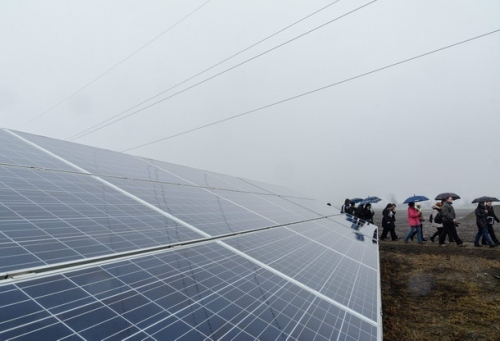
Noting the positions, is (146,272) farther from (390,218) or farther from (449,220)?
(390,218)

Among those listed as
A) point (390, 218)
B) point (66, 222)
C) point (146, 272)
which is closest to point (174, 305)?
point (146, 272)

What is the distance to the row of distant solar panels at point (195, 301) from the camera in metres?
1.60

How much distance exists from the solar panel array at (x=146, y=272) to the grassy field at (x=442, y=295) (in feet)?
4.46

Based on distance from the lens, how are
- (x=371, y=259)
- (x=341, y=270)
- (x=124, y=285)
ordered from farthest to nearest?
(x=371, y=259) < (x=341, y=270) < (x=124, y=285)

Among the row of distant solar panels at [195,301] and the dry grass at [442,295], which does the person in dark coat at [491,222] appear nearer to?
the dry grass at [442,295]

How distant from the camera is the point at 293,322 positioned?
2393 millimetres

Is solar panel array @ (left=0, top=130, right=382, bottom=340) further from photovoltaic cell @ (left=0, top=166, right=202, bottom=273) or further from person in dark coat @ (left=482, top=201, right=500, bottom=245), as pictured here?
person in dark coat @ (left=482, top=201, right=500, bottom=245)

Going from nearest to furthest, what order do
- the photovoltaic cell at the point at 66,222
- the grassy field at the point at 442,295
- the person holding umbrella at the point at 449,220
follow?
the photovoltaic cell at the point at 66,222
the grassy field at the point at 442,295
the person holding umbrella at the point at 449,220

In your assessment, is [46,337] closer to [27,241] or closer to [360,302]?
[27,241]

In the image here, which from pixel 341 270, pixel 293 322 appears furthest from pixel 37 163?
pixel 341 270

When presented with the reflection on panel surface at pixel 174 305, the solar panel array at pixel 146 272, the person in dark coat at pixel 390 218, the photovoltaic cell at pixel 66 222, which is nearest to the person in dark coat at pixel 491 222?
the person in dark coat at pixel 390 218

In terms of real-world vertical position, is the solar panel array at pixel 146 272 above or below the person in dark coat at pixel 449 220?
above

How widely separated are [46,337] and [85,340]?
0.17 m

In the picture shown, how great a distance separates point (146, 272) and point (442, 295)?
23.4ft
